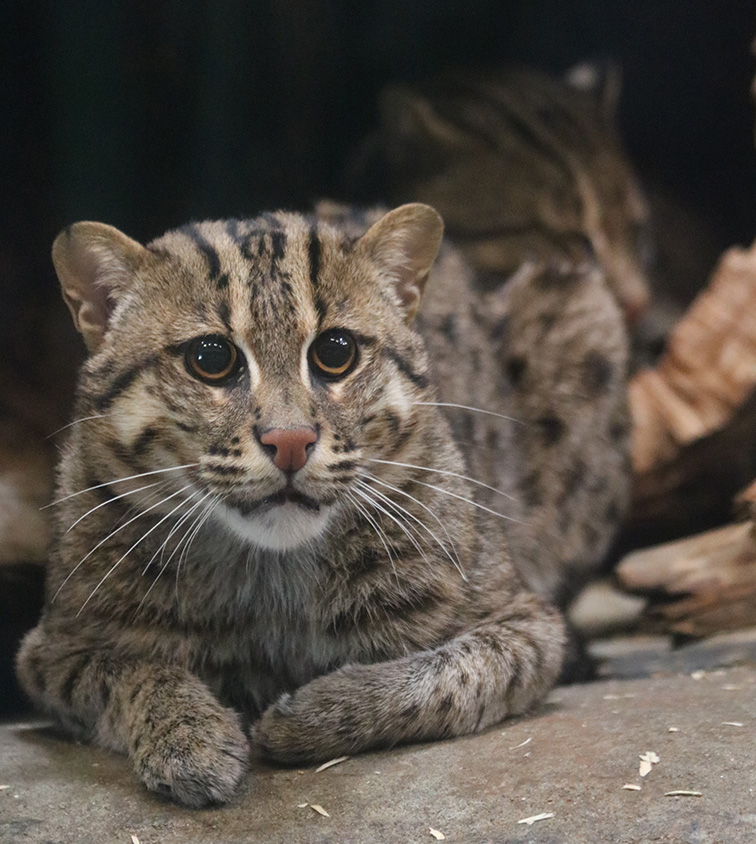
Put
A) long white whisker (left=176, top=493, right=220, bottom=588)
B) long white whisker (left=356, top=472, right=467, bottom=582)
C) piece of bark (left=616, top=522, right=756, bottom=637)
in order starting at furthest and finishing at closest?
piece of bark (left=616, top=522, right=756, bottom=637) → long white whisker (left=356, top=472, right=467, bottom=582) → long white whisker (left=176, top=493, right=220, bottom=588)

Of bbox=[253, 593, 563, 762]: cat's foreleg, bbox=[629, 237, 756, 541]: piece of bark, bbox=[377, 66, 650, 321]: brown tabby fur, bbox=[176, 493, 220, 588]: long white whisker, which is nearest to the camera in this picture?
bbox=[176, 493, 220, 588]: long white whisker

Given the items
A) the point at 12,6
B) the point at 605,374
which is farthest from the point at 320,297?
the point at 605,374

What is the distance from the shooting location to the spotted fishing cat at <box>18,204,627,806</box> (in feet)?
12.6

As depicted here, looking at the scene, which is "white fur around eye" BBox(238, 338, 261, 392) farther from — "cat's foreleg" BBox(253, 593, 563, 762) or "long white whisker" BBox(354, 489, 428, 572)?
"cat's foreleg" BBox(253, 593, 563, 762)

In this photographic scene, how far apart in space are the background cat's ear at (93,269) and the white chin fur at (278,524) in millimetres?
948

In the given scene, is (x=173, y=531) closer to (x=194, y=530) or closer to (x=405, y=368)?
(x=194, y=530)

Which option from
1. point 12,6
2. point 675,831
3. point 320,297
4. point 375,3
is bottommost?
point 675,831

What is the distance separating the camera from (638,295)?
8516 millimetres

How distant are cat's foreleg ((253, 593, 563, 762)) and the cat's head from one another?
614 mm

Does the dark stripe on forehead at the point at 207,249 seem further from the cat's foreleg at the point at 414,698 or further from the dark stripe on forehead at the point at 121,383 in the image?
the cat's foreleg at the point at 414,698

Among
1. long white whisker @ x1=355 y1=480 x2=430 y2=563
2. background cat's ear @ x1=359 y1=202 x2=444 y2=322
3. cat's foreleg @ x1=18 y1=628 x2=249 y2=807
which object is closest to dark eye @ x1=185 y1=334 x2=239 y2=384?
long white whisker @ x1=355 y1=480 x2=430 y2=563

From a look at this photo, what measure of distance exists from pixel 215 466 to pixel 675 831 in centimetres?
190

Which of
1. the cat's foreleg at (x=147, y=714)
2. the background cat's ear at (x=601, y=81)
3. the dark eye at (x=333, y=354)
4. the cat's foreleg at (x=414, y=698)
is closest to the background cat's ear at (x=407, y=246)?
the dark eye at (x=333, y=354)

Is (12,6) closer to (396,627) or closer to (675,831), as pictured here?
(396,627)
